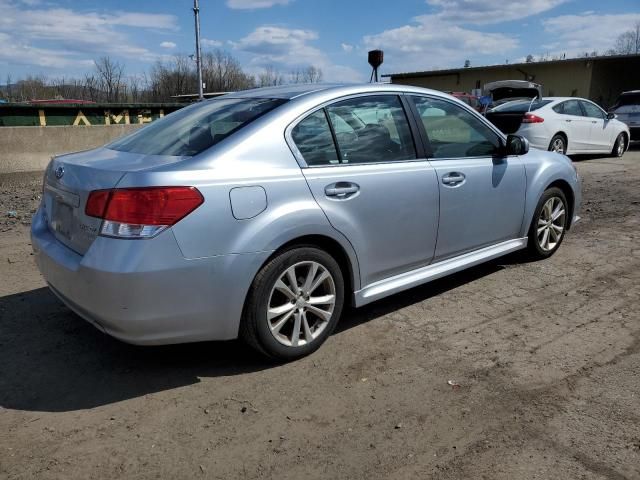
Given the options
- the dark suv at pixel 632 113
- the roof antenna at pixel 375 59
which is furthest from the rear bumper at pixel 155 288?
the dark suv at pixel 632 113

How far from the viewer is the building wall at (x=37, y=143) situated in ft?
29.8

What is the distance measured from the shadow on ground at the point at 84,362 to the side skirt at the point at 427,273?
36cm

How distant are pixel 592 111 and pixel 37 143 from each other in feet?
40.0

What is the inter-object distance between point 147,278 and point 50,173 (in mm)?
1281

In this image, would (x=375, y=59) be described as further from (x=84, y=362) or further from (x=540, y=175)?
(x=84, y=362)

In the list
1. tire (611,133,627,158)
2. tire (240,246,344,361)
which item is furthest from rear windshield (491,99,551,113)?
tire (240,246,344,361)

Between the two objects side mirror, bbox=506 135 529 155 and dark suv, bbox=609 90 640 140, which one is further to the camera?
dark suv, bbox=609 90 640 140

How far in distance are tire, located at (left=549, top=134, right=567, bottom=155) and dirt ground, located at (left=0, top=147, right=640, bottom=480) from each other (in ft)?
27.8

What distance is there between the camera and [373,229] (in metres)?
3.68

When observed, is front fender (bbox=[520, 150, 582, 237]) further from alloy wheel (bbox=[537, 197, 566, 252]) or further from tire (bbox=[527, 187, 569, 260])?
alloy wheel (bbox=[537, 197, 566, 252])

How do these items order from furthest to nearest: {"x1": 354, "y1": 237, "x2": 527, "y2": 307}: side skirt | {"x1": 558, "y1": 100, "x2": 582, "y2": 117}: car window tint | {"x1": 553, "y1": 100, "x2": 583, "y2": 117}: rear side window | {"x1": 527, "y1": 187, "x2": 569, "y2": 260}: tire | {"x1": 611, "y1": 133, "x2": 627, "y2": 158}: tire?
{"x1": 611, "y1": 133, "x2": 627, "y2": 158}: tire
{"x1": 558, "y1": 100, "x2": 582, "y2": 117}: car window tint
{"x1": 553, "y1": 100, "x2": 583, "y2": 117}: rear side window
{"x1": 527, "y1": 187, "x2": 569, "y2": 260}: tire
{"x1": 354, "y1": 237, "x2": 527, "y2": 307}: side skirt

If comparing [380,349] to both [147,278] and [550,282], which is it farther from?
[550,282]

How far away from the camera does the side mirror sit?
4.69 m

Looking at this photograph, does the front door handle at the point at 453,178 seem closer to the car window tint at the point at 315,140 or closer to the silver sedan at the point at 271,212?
the silver sedan at the point at 271,212
